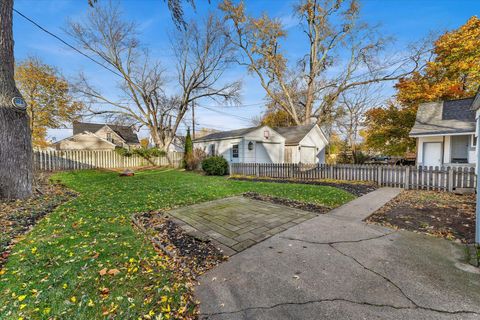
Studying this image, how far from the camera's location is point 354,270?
2.43 m

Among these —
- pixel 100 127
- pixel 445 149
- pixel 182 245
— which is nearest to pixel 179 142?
pixel 100 127

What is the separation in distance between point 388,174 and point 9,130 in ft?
42.8

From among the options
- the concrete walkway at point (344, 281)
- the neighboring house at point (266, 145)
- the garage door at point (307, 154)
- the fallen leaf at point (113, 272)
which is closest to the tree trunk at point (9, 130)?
the fallen leaf at point (113, 272)

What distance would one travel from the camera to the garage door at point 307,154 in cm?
1815

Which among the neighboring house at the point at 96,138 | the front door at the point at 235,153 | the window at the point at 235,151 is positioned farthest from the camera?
the neighboring house at the point at 96,138

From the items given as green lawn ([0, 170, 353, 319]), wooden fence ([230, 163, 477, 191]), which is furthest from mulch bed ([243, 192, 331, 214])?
wooden fence ([230, 163, 477, 191])

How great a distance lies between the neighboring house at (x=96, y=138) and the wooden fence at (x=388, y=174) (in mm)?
22991

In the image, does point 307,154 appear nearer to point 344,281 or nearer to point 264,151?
point 264,151

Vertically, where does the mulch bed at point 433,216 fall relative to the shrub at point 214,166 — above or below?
below

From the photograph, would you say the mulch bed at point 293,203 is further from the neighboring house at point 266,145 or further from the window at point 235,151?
the window at point 235,151

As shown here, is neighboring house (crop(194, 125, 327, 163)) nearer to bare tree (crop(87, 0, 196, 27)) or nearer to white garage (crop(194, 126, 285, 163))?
white garage (crop(194, 126, 285, 163))

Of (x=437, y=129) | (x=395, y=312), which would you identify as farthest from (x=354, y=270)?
(x=437, y=129)

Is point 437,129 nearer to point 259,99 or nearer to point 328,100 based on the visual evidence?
point 328,100

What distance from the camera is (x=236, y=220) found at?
4285mm
